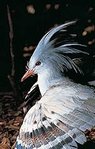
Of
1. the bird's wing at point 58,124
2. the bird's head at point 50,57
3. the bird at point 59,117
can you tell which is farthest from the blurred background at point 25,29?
the bird's wing at point 58,124

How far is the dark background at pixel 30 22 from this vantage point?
8.23 meters

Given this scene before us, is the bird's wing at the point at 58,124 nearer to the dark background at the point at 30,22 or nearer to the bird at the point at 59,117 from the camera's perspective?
the bird at the point at 59,117

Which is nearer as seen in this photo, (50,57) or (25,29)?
(50,57)

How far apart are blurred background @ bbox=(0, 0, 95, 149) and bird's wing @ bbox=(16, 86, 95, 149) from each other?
2.17 metres

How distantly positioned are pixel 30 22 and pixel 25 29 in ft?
0.45

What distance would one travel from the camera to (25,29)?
838cm

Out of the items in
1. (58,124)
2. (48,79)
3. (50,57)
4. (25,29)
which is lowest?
(58,124)

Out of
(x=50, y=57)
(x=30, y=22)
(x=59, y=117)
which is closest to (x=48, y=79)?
(x=50, y=57)

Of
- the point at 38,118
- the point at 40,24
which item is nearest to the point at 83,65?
the point at 40,24

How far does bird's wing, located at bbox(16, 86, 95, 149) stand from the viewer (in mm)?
5555

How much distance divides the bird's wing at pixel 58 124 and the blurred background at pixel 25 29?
2.17m

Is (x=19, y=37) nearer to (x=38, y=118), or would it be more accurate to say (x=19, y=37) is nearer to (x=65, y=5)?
(x=65, y=5)

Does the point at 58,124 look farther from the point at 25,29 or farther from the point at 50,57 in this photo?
the point at 25,29

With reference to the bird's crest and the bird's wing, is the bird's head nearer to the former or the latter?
the bird's crest
